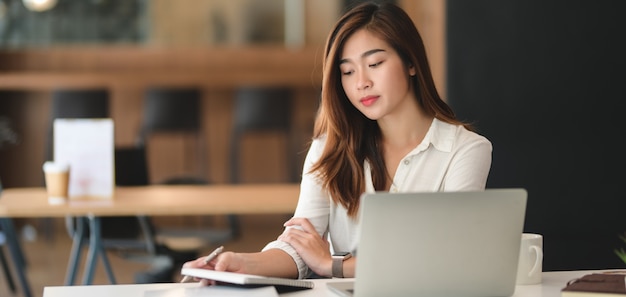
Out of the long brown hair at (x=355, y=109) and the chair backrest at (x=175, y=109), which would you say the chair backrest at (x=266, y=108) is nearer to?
the chair backrest at (x=175, y=109)

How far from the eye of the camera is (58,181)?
3.64 m

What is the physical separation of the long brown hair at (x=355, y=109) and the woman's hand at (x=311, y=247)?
0.15 meters

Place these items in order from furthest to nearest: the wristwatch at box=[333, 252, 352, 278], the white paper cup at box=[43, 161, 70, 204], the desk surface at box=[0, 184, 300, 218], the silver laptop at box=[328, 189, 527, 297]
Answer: the white paper cup at box=[43, 161, 70, 204] → the desk surface at box=[0, 184, 300, 218] → the wristwatch at box=[333, 252, 352, 278] → the silver laptop at box=[328, 189, 527, 297]

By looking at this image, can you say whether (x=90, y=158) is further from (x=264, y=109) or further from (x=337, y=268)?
(x=264, y=109)

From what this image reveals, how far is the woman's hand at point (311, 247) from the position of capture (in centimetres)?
207

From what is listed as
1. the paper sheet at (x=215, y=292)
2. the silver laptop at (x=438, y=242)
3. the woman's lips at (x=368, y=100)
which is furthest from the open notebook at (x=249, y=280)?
the woman's lips at (x=368, y=100)

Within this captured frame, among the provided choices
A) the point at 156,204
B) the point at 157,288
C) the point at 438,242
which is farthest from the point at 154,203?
the point at 438,242

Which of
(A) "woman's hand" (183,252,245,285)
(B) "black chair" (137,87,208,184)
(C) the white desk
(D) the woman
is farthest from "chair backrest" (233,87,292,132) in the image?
(C) the white desk

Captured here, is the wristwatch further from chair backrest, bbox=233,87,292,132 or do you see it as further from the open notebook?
chair backrest, bbox=233,87,292,132

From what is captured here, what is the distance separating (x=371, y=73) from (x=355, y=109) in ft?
0.46

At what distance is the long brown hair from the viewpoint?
221 centimetres

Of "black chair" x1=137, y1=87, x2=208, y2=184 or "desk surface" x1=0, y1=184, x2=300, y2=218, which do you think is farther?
"black chair" x1=137, y1=87, x2=208, y2=184

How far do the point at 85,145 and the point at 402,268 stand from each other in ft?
7.79

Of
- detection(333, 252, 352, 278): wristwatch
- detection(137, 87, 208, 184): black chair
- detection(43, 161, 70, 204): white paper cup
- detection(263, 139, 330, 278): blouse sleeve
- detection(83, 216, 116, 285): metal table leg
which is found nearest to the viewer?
detection(333, 252, 352, 278): wristwatch
